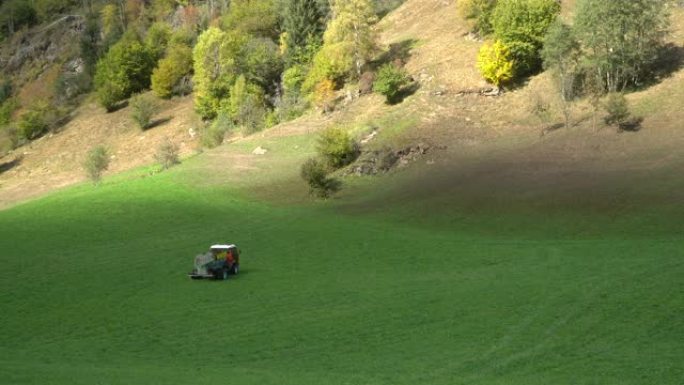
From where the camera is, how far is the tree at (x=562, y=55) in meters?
63.9

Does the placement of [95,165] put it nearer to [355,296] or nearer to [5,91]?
[355,296]

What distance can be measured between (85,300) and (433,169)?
35.2m

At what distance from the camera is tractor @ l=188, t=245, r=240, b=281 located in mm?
35094

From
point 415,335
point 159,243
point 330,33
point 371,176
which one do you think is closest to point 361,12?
point 330,33

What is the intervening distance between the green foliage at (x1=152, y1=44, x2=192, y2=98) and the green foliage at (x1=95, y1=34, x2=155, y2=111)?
5.57m

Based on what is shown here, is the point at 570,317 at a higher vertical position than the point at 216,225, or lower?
lower

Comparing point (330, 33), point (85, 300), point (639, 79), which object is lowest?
point (85, 300)

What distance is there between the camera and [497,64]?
237ft

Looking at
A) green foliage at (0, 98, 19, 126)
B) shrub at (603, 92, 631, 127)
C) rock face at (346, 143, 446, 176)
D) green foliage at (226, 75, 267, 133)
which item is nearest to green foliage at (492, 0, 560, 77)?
shrub at (603, 92, 631, 127)

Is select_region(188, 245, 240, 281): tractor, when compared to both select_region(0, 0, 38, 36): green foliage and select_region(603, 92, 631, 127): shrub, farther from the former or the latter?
select_region(0, 0, 38, 36): green foliage

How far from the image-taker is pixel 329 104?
3233 inches

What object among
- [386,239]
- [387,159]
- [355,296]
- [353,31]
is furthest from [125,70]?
[355,296]

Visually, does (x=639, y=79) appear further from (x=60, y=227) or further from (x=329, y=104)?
(x=60, y=227)

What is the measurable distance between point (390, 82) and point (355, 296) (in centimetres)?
4818
